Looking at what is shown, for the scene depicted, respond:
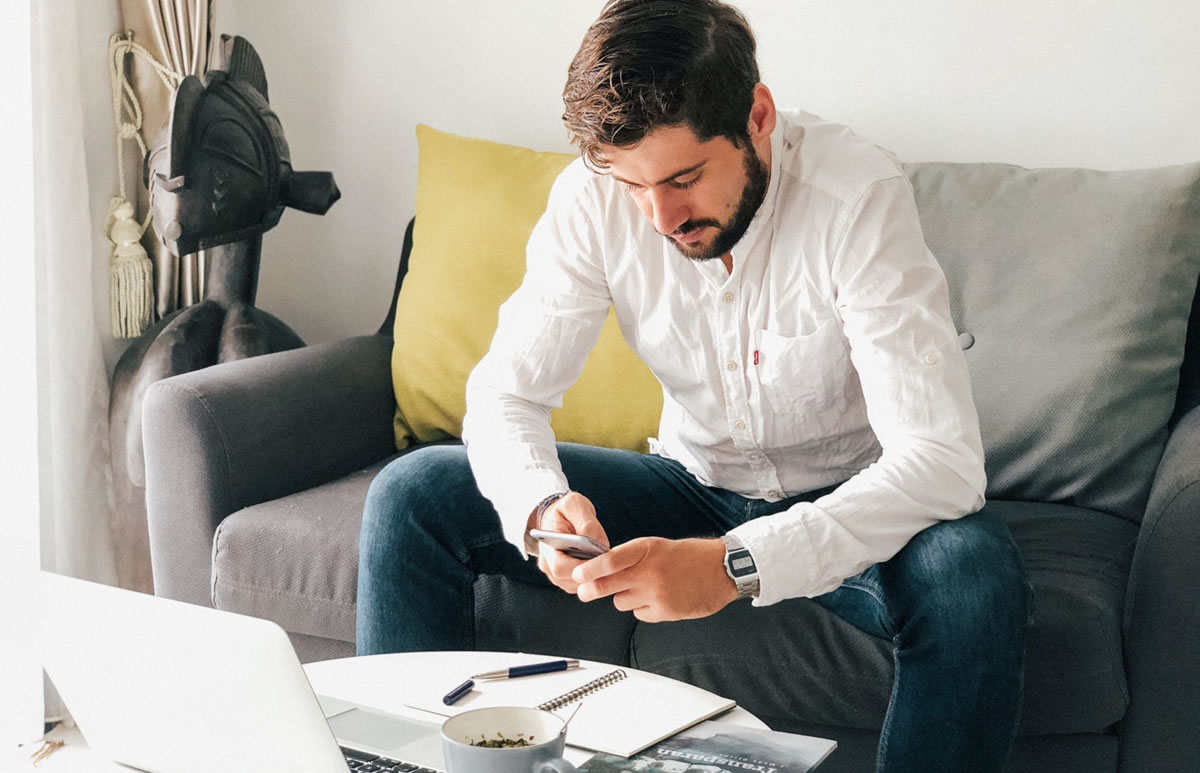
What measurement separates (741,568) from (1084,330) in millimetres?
825

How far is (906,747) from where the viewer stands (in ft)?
4.15

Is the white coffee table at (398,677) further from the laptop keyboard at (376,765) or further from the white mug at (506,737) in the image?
the white mug at (506,737)

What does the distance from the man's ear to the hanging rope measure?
134cm

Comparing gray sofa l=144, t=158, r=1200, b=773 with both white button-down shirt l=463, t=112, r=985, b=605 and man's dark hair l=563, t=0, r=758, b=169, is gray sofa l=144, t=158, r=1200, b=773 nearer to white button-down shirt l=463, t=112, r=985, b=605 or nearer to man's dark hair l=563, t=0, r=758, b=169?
white button-down shirt l=463, t=112, r=985, b=605

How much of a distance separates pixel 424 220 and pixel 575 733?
4.45ft

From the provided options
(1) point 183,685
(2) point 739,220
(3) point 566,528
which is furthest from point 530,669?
(2) point 739,220

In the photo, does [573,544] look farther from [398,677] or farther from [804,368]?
[804,368]

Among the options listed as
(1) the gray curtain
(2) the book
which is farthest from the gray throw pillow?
(1) the gray curtain

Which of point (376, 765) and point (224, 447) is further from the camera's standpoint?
point (224, 447)

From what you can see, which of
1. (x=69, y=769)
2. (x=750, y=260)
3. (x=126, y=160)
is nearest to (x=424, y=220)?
(x=126, y=160)

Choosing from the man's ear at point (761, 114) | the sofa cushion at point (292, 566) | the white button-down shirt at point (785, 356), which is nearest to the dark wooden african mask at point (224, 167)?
the sofa cushion at point (292, 566)

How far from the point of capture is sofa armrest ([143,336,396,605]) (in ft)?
5.90

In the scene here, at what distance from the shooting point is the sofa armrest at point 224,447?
5.90ft

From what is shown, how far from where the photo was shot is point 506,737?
88 centimetres
